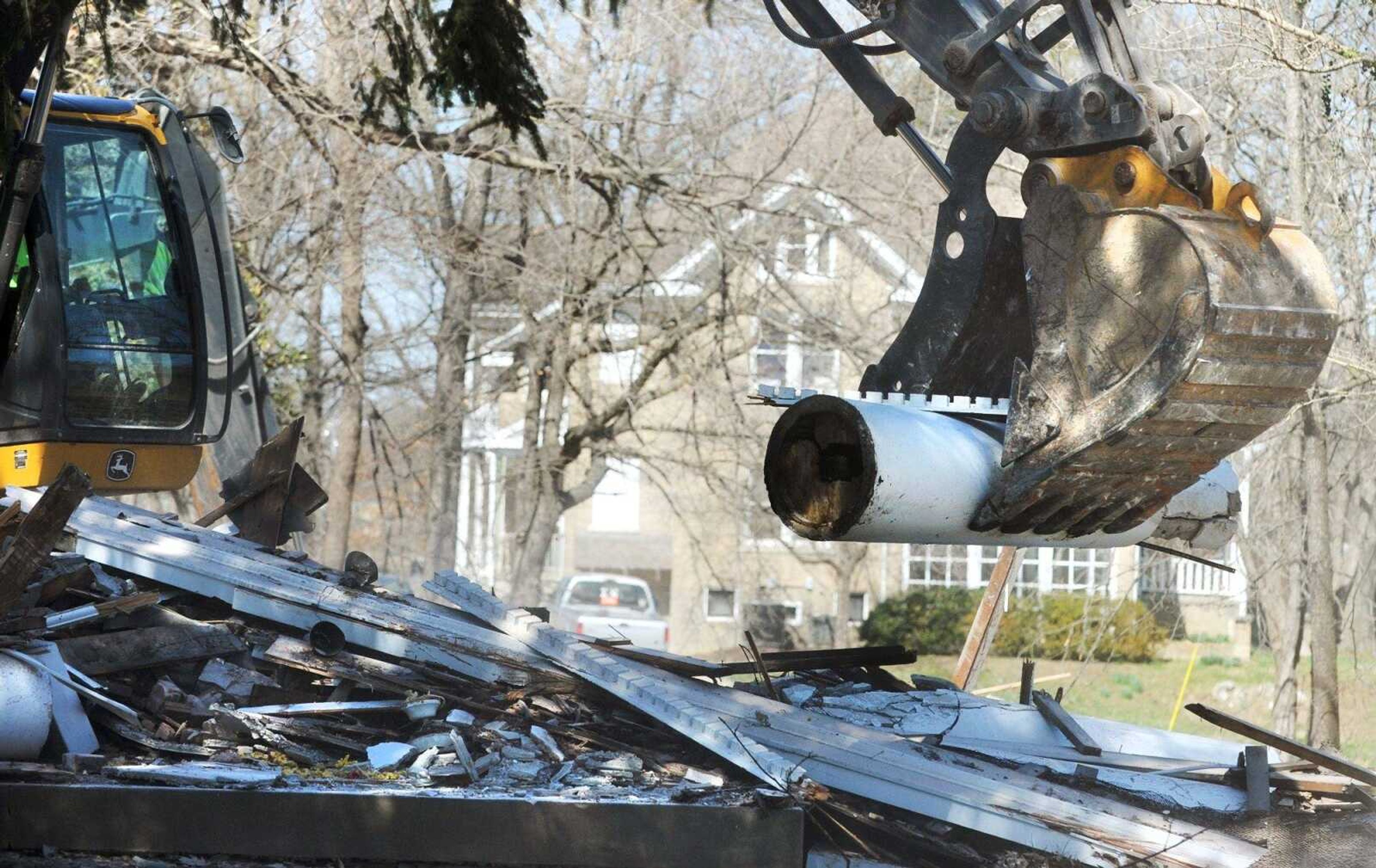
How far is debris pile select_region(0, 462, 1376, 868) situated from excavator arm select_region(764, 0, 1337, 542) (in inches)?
54.9

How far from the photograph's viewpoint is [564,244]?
1681 centimetres

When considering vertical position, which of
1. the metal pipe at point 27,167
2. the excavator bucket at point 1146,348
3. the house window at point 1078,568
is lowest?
the house window at point 1078,568

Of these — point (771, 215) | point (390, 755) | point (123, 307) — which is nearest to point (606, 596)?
point (771, 215)

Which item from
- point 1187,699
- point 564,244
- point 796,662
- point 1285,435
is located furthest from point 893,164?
point 796,662

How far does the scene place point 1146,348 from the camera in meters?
3.68

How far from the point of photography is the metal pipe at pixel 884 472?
3.77 m

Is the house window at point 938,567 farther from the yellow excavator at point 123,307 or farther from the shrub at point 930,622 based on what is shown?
the yellow excavator at point 123,307

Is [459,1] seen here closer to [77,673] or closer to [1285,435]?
[77,673]

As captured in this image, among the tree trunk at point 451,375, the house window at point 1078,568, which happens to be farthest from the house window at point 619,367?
the house window at point 1078,568

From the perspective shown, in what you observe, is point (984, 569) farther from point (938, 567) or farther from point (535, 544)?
point (535, 544)

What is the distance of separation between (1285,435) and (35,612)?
10.6 metres

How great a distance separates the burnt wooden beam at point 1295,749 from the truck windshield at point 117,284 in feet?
20.4

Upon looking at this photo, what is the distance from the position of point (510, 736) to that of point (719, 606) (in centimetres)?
1875

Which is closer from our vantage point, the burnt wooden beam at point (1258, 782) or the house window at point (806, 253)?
the burnt wooden beam at point (1258, 782)
